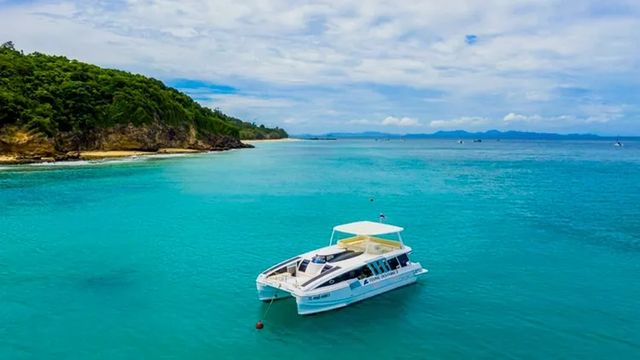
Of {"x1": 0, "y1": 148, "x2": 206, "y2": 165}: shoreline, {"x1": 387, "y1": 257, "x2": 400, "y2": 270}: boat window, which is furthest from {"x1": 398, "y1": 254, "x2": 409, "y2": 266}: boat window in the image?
{"x1": 0, "y1": 148, "x2": 206, "y2": 165}: shoreline

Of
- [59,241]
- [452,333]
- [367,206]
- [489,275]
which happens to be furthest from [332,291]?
[367,206]

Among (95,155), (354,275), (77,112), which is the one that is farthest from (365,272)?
(77,112)

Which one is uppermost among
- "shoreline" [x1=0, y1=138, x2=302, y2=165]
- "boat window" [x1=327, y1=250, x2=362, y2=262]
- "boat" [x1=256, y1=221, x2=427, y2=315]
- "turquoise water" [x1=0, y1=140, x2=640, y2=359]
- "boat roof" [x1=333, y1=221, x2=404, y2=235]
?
"shoreline" [x1=0, y1=138, x2=302, y2=165]

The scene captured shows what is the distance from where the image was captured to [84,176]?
8369 cm

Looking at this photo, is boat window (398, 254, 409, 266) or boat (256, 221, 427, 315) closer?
boat (256, 221, 427, 315)

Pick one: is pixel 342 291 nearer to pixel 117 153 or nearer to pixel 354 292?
pixel 354 292

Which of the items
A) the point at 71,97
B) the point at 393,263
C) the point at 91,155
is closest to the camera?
the point at 393,263

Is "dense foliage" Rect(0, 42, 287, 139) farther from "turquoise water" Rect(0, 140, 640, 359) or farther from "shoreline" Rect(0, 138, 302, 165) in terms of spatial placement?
"turquoise water" Rect(0, 140, 640, 359)

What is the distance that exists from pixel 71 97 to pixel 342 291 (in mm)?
120763

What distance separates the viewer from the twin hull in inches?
958

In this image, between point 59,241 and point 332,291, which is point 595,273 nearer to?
point 332,291

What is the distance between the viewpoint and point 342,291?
25.4 m

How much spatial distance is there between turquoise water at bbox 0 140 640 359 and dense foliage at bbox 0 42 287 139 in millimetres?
53223

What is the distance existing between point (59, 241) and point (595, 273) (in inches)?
1552
